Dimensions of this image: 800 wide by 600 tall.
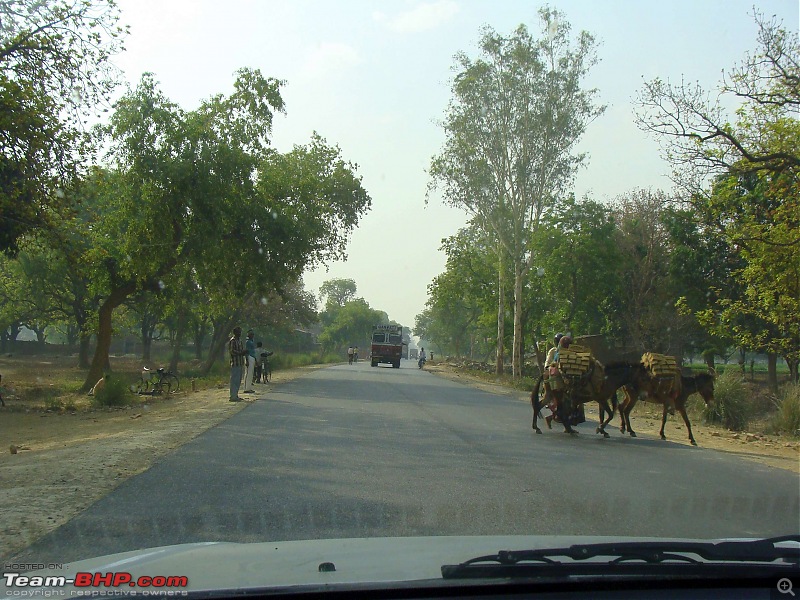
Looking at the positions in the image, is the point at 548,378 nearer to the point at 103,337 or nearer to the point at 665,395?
the point at 665,395

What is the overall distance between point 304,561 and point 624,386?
11748 mm

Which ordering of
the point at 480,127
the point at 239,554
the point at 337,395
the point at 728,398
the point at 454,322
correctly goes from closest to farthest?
the point at 239,554
the point at 728,398
the point at 337,395
the point at 480,127
the point at 454,322

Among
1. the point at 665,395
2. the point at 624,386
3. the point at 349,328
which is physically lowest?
the point at 665,395

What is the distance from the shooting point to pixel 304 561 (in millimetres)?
3807

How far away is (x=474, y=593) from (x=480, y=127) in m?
36.9

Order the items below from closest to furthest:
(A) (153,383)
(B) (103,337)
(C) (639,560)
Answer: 1. (C) (639,560)
2. (A) (153,383)
3. (B) (103,337)

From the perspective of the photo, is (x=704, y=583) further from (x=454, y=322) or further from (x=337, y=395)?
(x=454, y=322)

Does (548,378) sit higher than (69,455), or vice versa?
(548,378)

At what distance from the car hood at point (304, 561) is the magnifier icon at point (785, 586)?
115 centimetres

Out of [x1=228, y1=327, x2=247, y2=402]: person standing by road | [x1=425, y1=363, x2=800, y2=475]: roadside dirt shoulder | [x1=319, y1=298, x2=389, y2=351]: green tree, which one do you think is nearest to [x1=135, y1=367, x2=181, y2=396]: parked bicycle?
[x1=228, y1=327, x2=247, y2=402]: person standing by road

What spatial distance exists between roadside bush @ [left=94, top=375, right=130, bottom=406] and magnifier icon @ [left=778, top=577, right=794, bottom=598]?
21.5 m

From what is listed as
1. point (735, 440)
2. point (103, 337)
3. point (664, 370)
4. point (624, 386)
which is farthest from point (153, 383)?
point (735, 440)

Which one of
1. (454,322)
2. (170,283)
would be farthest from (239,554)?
(454,322)

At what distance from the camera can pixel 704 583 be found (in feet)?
11.1
